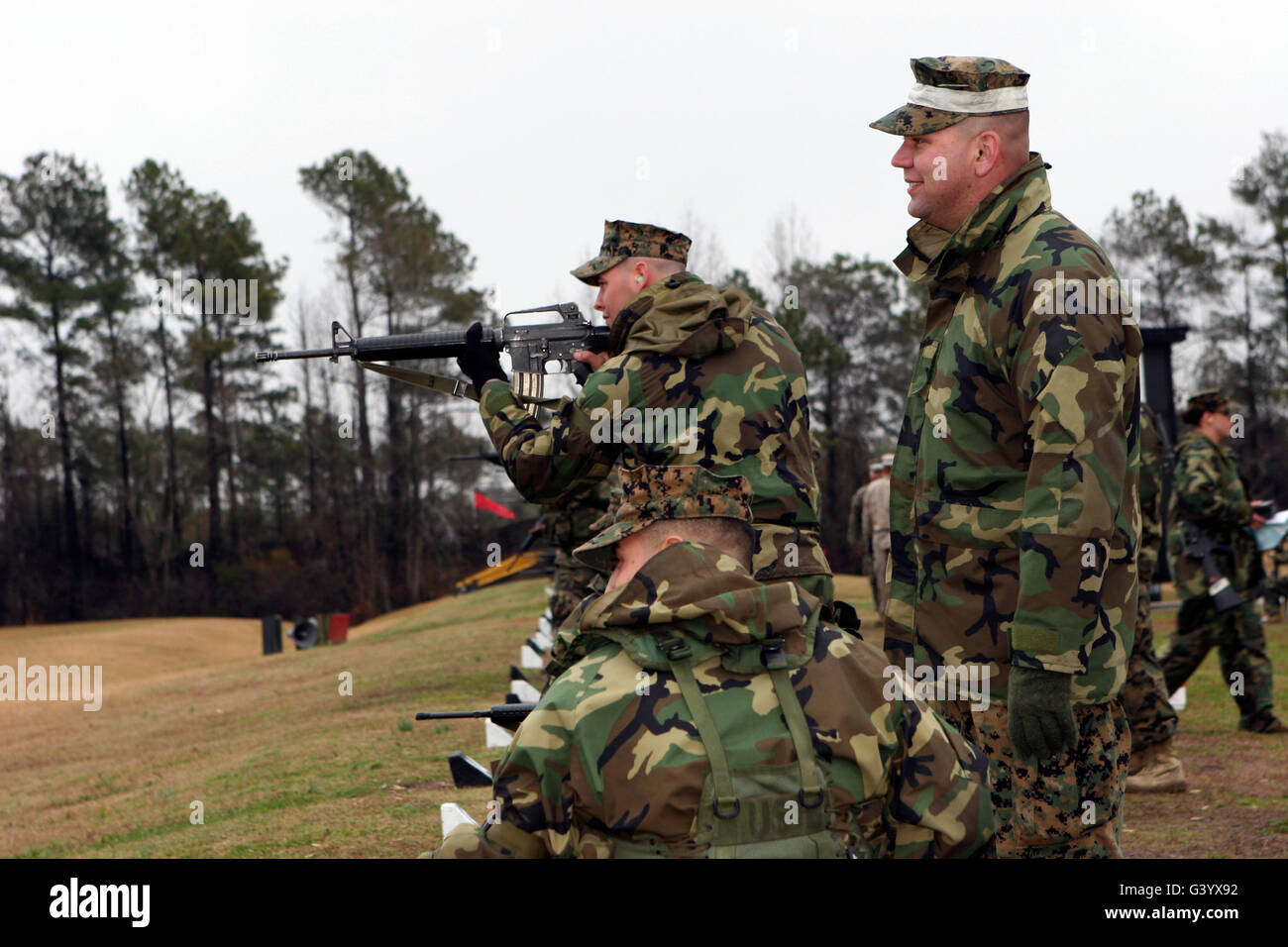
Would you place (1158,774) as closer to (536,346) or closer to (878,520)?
(536,346)

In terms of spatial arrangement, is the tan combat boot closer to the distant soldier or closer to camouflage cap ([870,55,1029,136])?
the distant soldier

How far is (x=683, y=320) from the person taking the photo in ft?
14.2


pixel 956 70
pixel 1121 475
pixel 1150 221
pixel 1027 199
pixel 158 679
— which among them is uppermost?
pixel 1150 221

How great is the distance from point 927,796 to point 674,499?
77cm

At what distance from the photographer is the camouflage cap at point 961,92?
3609mm

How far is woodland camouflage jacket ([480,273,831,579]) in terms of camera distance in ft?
13.7

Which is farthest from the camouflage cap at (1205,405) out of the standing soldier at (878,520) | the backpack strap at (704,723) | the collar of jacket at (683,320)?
the backpack strap at (704,723)

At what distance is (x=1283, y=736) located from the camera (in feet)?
30.5

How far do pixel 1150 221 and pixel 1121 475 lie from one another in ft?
186

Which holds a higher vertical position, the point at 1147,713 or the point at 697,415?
the point at 697,415

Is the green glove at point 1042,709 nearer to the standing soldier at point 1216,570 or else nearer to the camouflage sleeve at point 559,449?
the camouflage sleeve at point 559,449

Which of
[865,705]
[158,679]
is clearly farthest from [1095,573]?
[158,679]

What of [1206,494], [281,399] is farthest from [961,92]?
[281,399]
